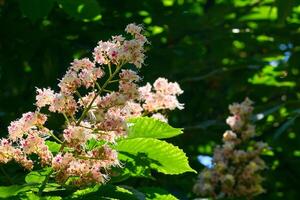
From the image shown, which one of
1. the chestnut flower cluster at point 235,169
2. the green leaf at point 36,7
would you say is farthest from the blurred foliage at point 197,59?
the green leaf at point 36,7

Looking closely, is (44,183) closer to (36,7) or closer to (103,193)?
(103,193)

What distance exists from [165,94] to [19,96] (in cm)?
166

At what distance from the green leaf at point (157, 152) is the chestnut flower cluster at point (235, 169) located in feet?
4.28

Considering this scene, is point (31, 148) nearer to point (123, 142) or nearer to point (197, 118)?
point (123, 142)

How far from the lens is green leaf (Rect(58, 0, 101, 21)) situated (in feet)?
9.41

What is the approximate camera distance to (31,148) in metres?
1.92

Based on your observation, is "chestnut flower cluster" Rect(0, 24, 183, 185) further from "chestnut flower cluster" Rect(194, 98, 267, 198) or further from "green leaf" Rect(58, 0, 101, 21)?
"chestnut flower cluster" Rect(194, 98, 267, 198)

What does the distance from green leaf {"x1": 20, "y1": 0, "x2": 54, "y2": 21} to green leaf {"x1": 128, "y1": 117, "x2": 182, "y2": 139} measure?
1.01 m

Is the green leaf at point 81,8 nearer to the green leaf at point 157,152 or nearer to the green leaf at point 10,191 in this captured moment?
the green leaf at point 157,152

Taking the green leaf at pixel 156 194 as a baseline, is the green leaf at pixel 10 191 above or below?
below

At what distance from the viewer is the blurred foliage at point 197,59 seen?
3.80m

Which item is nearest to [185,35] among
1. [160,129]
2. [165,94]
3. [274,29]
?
[274,29]

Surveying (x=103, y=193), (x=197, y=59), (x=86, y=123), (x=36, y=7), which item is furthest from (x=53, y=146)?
(x=197, y=59)

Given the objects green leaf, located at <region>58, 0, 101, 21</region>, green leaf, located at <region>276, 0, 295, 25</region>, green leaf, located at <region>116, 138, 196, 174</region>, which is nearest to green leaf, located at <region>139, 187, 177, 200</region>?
green leaf, located at <region>116, 138, 196, 174</region>
